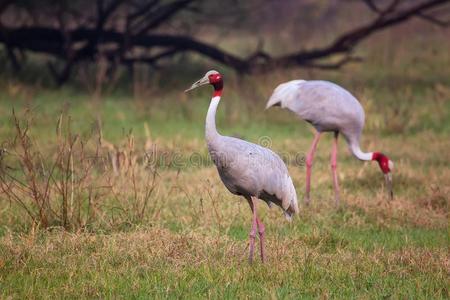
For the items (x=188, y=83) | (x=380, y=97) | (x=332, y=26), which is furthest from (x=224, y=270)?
(x=332, y=26)

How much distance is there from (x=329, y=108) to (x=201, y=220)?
204 cm

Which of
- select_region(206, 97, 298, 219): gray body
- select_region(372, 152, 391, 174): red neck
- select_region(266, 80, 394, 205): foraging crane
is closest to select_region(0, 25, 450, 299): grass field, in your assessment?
select_region(372, 152, 391, 174): red neck

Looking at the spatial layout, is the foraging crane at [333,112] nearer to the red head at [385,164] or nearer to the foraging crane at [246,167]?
the red head at [385,164]

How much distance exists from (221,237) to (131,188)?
1.68m

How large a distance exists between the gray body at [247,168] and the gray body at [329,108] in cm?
235

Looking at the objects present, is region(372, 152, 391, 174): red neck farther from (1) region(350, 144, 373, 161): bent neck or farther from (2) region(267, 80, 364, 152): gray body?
(2) region(267, 80, 364, 152): gray body

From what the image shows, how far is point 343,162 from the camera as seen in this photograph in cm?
1002

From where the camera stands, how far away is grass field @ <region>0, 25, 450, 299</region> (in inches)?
204

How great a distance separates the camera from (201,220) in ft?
22.5

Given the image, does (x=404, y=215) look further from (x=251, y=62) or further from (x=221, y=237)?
(x=251, y=62)

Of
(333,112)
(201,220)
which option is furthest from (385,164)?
(201,220)

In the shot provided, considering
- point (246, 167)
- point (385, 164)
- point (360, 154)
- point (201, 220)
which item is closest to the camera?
point (246, 167)

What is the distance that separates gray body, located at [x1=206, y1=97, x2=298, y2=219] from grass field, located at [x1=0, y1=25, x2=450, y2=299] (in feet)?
1.36

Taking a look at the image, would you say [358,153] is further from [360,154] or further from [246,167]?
[246,167]
